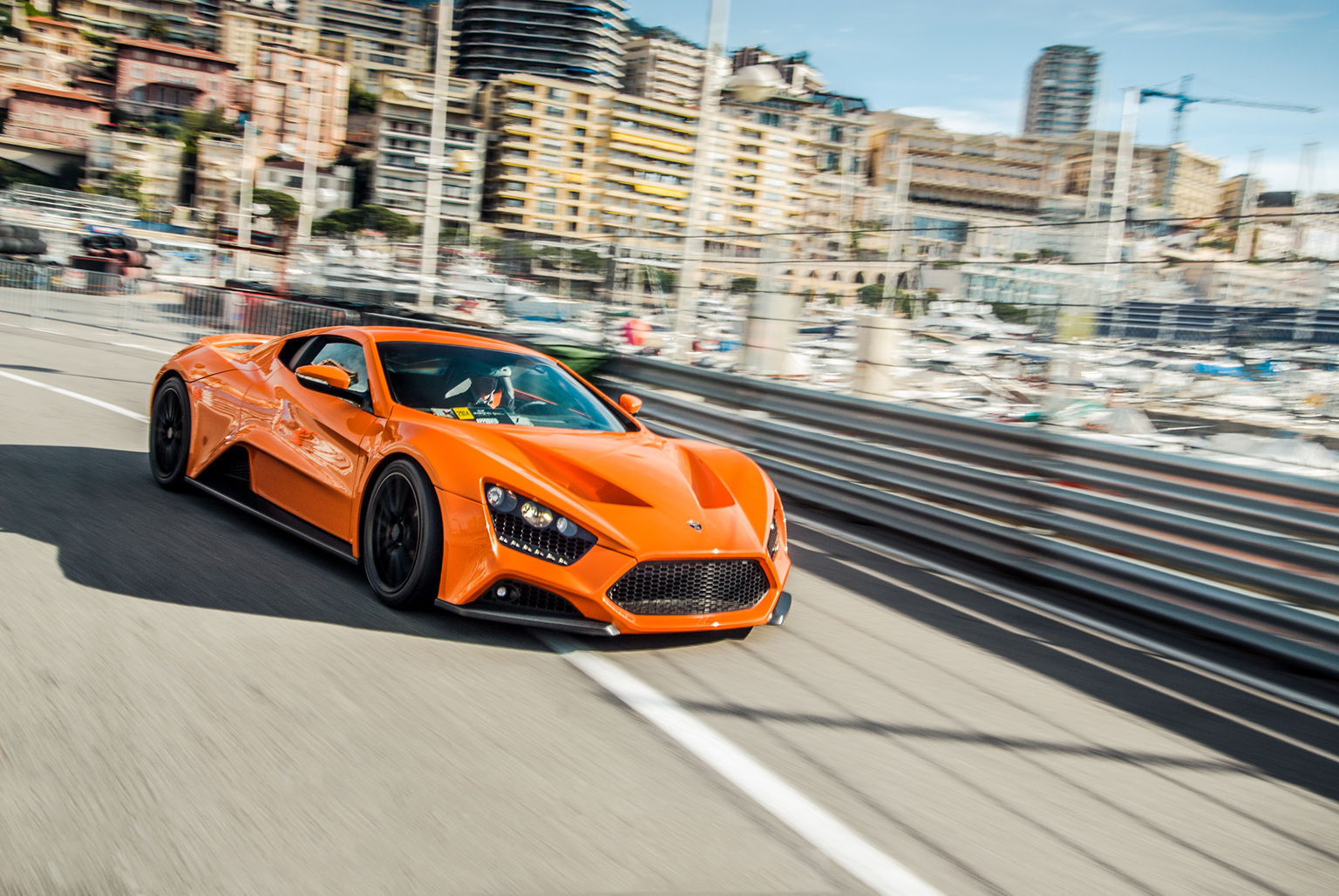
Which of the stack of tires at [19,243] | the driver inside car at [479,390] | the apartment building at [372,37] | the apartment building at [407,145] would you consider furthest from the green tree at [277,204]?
the driver inside car at [479,390]

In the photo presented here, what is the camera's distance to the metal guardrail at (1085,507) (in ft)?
18.0

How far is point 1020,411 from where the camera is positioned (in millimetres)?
7336

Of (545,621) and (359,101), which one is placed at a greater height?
(359,101)

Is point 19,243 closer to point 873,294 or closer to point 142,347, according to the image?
point 142,347

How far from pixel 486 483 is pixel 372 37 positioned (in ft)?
618

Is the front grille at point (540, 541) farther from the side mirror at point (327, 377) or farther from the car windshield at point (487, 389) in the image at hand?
the side mirror at point (327, 377)

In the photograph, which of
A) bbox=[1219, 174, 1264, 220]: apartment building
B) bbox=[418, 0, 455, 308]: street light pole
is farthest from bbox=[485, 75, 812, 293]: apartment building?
bbox=[1219, 174, 1264, 220]: apartment building

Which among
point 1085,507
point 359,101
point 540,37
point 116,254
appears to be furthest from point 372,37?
point 1085,507

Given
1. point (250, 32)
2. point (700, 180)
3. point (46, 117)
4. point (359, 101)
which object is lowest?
point (700, 180)

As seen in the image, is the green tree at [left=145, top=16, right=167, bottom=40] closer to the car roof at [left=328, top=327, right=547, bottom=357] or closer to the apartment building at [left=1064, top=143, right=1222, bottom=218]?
the apartment building at [left=1064, top=143, right=1222, bottom=218]

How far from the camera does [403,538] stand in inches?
187

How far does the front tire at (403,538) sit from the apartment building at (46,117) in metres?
142

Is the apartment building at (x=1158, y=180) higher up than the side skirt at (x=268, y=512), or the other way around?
the apartment building at (x=1158, y=180)

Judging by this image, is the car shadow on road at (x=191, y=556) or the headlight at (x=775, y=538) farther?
the headlight at (x=775, y=538)
